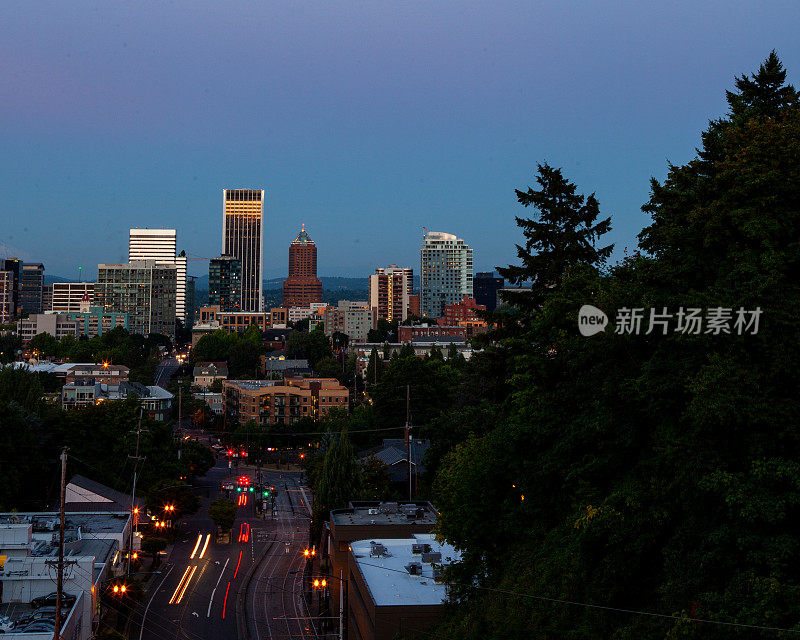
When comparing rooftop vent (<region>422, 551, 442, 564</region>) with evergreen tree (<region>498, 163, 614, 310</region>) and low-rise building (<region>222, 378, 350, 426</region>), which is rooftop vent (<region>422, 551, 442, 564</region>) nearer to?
evergreen tree (<region>498, 163, 614, 310</region>)

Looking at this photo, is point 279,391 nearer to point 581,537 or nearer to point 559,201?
point 559,201

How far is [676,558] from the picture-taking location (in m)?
13.8

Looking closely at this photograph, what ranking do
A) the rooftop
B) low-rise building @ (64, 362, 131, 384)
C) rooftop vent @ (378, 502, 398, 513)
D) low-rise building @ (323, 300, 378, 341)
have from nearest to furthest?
1. the rooftop
2. rooftop vent @ (378, 502, 398, 513)
3. low-rise building @ (64, 362, 131, 384)
4. low-rise building @ (323, 300, 378, 341)

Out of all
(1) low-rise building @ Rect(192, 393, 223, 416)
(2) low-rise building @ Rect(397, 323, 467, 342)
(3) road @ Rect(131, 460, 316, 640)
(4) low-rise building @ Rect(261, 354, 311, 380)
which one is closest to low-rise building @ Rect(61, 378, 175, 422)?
(1) low-rise building @ Rect(192, 393, 223, 416)

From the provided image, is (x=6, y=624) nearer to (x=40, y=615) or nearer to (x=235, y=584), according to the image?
(x=40, y=615)

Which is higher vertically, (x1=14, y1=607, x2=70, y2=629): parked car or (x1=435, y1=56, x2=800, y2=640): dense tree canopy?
(x1=435, y1=56, x2=800, y2=640): dense tree canopy

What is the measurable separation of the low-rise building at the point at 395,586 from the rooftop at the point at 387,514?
1464 mm

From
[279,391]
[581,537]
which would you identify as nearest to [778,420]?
[581,537]

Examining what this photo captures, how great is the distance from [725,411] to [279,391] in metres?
72.6

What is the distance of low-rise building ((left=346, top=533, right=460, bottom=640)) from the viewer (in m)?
21.4

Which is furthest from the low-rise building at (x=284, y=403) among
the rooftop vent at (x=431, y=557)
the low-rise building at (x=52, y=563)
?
the rooftop vent at (x=431, y=557)

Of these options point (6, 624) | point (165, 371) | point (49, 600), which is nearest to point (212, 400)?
point (165, 371)

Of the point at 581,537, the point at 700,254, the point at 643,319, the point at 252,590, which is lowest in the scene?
the point at 252,590

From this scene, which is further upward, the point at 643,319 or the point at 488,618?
the point at 643,319
